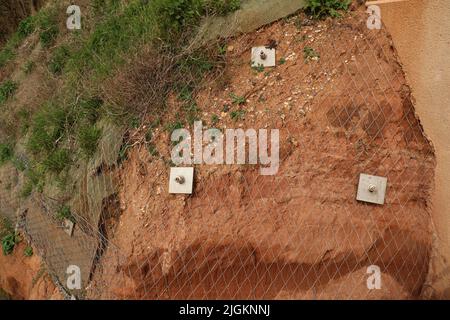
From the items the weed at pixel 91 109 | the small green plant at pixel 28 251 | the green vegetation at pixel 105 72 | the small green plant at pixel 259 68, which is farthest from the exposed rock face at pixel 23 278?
the small green plant at pixel 259 68

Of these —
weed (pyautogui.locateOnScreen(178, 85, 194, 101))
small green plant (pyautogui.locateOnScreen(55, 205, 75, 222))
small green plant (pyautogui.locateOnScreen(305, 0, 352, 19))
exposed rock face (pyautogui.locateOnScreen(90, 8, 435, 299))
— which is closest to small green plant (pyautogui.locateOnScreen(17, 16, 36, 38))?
small green plant (pyautogui.locateOnScreen(55, 205, 75, 222))

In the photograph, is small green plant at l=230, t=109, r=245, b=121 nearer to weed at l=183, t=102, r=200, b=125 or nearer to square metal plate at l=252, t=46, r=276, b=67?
weed at l=183, t=102, r=200, b=125

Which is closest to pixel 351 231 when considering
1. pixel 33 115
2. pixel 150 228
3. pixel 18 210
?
pixel 150 228

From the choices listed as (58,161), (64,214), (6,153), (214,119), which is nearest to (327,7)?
(214,119)

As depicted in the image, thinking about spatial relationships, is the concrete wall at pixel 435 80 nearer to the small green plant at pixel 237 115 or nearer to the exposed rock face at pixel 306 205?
the exposed rock face at pixel 306 205

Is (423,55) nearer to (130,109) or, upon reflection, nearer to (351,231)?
(351,231)
